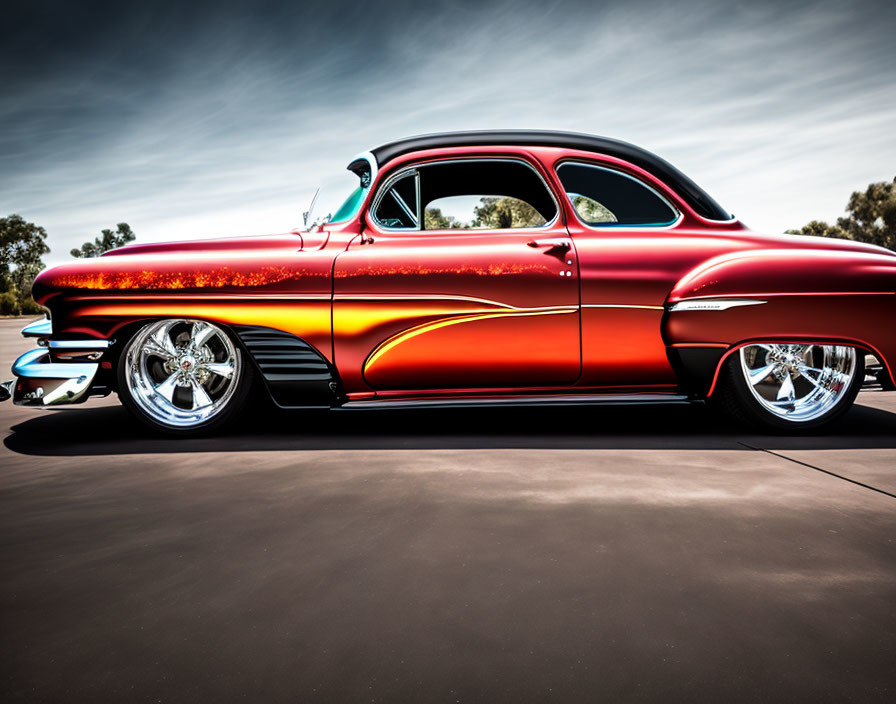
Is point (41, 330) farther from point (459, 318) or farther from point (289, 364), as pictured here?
point (459, 318)

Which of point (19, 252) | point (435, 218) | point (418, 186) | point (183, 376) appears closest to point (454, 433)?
point (435, 218)

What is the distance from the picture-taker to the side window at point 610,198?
411 cm

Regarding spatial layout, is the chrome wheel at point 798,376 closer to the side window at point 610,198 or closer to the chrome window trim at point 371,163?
the side window at point 610,198

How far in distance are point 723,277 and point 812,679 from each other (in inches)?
108

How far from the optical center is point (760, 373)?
4035 mm

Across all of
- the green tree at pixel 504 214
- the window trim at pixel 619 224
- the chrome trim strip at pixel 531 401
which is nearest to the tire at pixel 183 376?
the chrome trim strip at pixel 531 401

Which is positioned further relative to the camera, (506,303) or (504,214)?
(504,214)

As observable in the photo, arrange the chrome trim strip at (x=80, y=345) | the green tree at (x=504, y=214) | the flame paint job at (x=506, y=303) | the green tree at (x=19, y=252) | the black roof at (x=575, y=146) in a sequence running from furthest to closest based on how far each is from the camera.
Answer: the green tree at (x=19, y=252), the green tree at (x=504, y=214), the black roof at (x=575, y=146), the chrome trim strip at (x=80, y=345), the flame paint job at (x=506, y=303)

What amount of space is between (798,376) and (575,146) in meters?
1.90

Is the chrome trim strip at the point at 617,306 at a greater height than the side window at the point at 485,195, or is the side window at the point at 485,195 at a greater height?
the side window at the point at 485,195

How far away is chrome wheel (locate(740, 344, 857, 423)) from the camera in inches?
158

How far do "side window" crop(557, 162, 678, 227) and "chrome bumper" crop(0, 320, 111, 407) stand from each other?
9.38ft

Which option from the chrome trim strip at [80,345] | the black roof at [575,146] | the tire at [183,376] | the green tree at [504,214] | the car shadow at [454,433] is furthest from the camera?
the green tree at [504,214]

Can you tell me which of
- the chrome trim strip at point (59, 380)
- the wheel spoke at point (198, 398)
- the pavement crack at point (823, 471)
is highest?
the chrome trim strip at point (59, 380)
